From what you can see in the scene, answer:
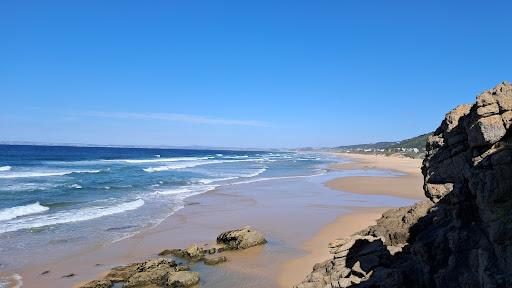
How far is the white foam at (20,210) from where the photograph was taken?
932 inches

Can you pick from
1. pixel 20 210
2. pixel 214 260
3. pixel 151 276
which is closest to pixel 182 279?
pixel 151 276

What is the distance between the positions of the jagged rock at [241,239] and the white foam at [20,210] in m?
12.7

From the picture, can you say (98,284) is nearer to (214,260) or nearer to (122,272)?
(122,272)

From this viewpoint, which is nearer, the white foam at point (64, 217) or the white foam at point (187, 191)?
the white foam at point (64, 217)

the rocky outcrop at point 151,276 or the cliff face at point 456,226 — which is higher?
the cliff face at point 456,226

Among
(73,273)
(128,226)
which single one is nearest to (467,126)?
(73,273)

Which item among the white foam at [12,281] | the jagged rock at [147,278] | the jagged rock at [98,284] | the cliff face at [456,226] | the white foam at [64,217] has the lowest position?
the white foam at [12,281]

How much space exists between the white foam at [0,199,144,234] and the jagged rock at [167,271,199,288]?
439 inches

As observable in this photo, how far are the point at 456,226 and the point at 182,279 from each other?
7.42m

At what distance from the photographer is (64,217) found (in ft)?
76.6

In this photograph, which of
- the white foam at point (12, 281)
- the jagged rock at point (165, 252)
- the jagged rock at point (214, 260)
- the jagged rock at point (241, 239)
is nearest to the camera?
the white foam at point (12, 281)

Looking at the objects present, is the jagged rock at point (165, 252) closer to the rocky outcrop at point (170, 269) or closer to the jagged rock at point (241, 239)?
the rocky outcrop at point (170, 269)

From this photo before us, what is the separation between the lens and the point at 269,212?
997 inches

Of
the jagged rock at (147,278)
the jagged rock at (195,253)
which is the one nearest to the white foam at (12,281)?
the jagged rock at (147,278)
